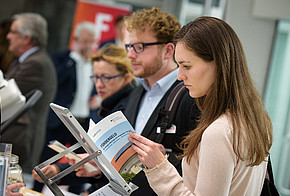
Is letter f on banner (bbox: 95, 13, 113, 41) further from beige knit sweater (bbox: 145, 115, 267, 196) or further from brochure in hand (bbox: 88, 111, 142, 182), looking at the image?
beige knit sweater (bbox: 145, 115, 267, 196)

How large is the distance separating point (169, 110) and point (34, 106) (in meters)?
2.83

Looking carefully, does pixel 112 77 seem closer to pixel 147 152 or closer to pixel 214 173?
pixel 147 152

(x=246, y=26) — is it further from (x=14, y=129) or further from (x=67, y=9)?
(x=67, y=9)

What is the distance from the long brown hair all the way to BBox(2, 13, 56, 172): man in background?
3.16 meters

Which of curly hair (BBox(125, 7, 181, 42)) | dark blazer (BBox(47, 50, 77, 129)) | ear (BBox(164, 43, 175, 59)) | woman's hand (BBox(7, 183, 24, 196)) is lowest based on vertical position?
dark blazer (BBox(47, 50, 77, 129))

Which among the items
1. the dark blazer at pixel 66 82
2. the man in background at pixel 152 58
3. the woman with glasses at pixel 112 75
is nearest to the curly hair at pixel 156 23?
the man in background at pixel 152 58

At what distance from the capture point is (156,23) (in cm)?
279

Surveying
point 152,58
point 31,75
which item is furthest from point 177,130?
point 31,75

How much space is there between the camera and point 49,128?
5.52 m

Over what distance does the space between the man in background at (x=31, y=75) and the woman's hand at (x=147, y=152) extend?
9.60 ft

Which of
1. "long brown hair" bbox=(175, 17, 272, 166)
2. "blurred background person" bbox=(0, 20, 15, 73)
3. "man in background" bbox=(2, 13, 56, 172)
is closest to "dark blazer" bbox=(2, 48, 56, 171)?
"man in background" bbox=(2, 13, 56, 172)

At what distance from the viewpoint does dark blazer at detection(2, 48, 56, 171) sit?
4699 millimetres

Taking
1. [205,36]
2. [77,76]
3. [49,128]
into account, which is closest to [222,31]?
[205,36]

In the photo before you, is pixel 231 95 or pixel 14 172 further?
pixel 14 172
